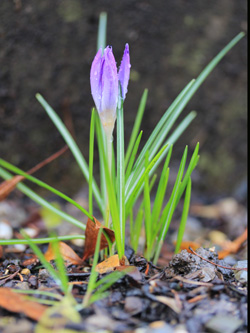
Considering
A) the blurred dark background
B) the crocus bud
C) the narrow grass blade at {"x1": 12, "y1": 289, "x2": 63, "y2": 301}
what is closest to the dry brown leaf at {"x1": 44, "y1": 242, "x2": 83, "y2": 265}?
the narrow grass blade at {"x1": 12, "y1": 289, "x2": 63, "y2": 301}

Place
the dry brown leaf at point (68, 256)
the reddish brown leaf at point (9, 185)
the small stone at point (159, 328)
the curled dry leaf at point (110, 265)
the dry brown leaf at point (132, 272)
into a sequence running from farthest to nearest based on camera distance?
the reddish brown leaf at point (9, 185), the dry brown leaf at point (68, 256), the curled dry leaf at point (110, 265), the dry brown leaf at point (132, 272), the small stone at point (159, 328)

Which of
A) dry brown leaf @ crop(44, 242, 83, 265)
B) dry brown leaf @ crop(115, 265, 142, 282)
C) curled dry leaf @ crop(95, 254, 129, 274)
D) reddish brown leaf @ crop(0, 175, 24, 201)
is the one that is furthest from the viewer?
reddish brown leaf @ crop(0, 175, 24, 201)

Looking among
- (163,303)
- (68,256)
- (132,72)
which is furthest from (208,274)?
(132,72)

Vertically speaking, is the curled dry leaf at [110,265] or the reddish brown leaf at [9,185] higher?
the reddish brown leaf at [9,185]

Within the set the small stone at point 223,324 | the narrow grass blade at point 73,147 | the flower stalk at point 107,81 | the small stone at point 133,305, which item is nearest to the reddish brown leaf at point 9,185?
the narrow grass blade at point 73,147

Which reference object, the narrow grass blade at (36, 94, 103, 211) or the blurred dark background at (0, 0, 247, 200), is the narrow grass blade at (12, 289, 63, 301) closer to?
the narrow grass blade at (36, 94, 103, 211)

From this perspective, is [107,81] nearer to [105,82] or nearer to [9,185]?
[105,82]

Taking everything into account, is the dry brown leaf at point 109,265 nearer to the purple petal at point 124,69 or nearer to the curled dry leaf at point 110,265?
the curled dry leaf at point 110,265
